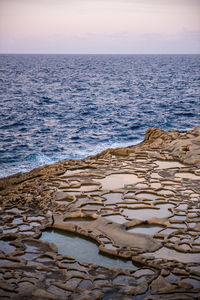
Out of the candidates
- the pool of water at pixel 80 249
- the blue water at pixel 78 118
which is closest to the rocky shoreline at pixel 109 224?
the pool of water at pixel 80 249

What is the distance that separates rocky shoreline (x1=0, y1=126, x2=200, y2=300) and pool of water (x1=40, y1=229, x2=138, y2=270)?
116mm

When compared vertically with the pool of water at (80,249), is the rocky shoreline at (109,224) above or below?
above

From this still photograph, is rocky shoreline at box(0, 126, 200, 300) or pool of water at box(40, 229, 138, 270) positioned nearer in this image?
rocky shoreline at box(0, 126, 200, 300)

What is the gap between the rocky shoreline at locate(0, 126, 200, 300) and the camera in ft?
21.3

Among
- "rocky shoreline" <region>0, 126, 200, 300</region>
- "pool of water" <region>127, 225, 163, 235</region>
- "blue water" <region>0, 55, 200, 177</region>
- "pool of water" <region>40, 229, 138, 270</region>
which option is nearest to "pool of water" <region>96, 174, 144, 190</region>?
"rocky shoreline" <region>0, 126, 200, 300</region>

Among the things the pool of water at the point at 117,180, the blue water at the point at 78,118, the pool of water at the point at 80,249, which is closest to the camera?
the pool of water at the point at 80,249

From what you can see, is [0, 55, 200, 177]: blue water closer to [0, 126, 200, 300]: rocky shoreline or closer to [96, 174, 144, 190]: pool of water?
[0, 126, 200, 300]: rocky shoreline

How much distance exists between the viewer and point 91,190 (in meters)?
11.0

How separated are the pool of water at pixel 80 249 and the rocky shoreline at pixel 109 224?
0.12 meters

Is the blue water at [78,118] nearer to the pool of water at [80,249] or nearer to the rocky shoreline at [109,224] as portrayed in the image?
the rocky shoreline at [109,224]

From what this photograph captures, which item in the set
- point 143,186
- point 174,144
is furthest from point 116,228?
point 174,144

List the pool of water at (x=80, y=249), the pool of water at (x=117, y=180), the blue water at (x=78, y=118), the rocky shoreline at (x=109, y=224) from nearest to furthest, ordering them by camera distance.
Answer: the rocky shoreline at (x=109, y=224), the pool of water at (x=80, y=249), the pool of water at (x=117, y=180), the blue water at (x=78, y=118)

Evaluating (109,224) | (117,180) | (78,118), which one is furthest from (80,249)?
(78,118)

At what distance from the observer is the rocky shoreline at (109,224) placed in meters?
6.48
